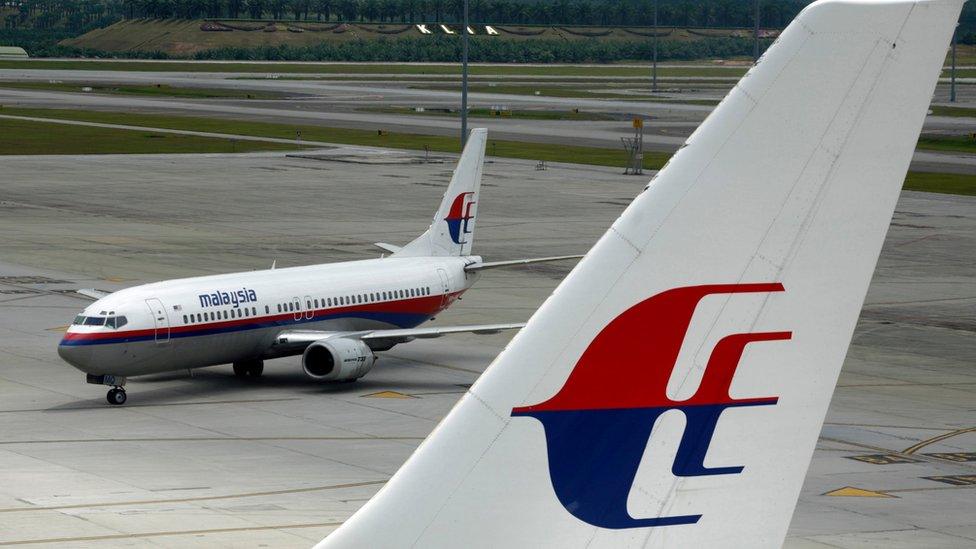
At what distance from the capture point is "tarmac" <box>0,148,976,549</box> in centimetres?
2472

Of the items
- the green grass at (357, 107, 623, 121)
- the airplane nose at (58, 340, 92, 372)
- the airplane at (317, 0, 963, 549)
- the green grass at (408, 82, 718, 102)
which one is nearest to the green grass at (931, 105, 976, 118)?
the green grass at (408, 82, 718, 102)

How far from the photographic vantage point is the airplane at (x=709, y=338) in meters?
7.92

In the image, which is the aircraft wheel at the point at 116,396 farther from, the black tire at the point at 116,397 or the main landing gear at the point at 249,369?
the main landing gear at the point at 249,369

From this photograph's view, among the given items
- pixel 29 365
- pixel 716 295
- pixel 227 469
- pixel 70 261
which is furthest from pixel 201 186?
pixel 716 295

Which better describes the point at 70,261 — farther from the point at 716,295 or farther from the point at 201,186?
the point at 716,295

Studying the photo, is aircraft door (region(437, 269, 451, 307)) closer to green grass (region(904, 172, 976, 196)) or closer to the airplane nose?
the airplane nose

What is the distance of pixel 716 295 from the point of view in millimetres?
8227

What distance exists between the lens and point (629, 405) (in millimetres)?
8203

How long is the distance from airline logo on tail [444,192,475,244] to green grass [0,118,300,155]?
217ft

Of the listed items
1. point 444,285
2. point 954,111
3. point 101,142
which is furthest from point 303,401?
point 954,111

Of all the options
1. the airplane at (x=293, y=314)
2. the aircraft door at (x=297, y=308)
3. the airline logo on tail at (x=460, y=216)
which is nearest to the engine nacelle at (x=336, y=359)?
the airplane at (x=293, y=314)

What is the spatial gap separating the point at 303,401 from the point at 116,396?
13.9 ft

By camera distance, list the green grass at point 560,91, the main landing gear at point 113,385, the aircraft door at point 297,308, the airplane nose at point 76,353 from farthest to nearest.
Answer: the green grass at point 560,91, the aircraft door at point 297,308, the main landing gear at point 113,385, the airplane nose at point 76,353

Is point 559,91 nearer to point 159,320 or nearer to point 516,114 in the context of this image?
point 516,114
